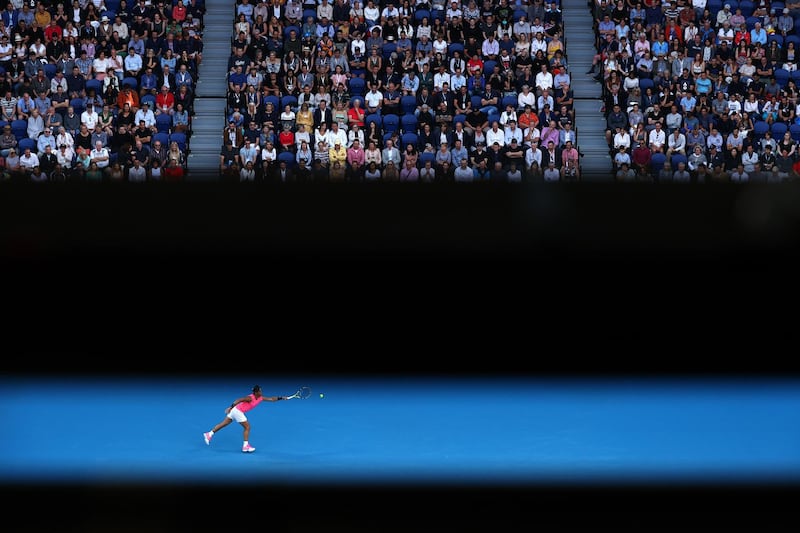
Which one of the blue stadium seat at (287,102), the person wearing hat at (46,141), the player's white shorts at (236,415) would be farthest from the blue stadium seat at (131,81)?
the player's white shorts at (236,415)

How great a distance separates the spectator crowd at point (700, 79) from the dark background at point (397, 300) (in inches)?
979

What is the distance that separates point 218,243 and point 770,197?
0.52 meters

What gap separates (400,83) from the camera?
94.1ft

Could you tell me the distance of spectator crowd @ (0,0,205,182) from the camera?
26109mm

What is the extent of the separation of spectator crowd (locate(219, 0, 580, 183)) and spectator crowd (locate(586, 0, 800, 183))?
1.35m

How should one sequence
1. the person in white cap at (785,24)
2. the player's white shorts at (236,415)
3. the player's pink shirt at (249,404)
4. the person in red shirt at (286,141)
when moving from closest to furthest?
the player's pink shirt at (249,404), the player's white shorts at (236,415), the person in red shirt at (286,141), the person in white cap at (785,24)

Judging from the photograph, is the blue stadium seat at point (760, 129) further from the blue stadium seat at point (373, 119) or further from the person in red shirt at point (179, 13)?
the person in red shirt at point (179, 13)

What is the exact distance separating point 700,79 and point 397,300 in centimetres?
2934

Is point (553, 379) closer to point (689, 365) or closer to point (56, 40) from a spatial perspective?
point (689, 365)

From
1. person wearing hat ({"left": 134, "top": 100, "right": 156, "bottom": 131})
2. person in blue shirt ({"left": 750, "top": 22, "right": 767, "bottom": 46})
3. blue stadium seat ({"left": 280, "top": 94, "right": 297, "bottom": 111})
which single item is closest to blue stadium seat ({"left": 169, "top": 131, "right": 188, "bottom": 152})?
person wearing hat ({"left": 134, "top": 100, "right": 156, "bottom": 131})

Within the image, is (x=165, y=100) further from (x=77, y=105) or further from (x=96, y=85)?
(x=77, y=105)

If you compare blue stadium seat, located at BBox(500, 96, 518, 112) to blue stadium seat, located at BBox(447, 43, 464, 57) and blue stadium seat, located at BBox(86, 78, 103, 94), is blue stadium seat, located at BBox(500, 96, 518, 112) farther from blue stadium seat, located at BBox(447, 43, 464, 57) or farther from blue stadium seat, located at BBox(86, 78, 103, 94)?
blue stadium seat, located at BBox(86, 78, 103, 94)

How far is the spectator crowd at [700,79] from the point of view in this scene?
88.7 feet

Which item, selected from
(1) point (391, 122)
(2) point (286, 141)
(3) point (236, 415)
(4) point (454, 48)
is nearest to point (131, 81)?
(2) point (286, 141)
